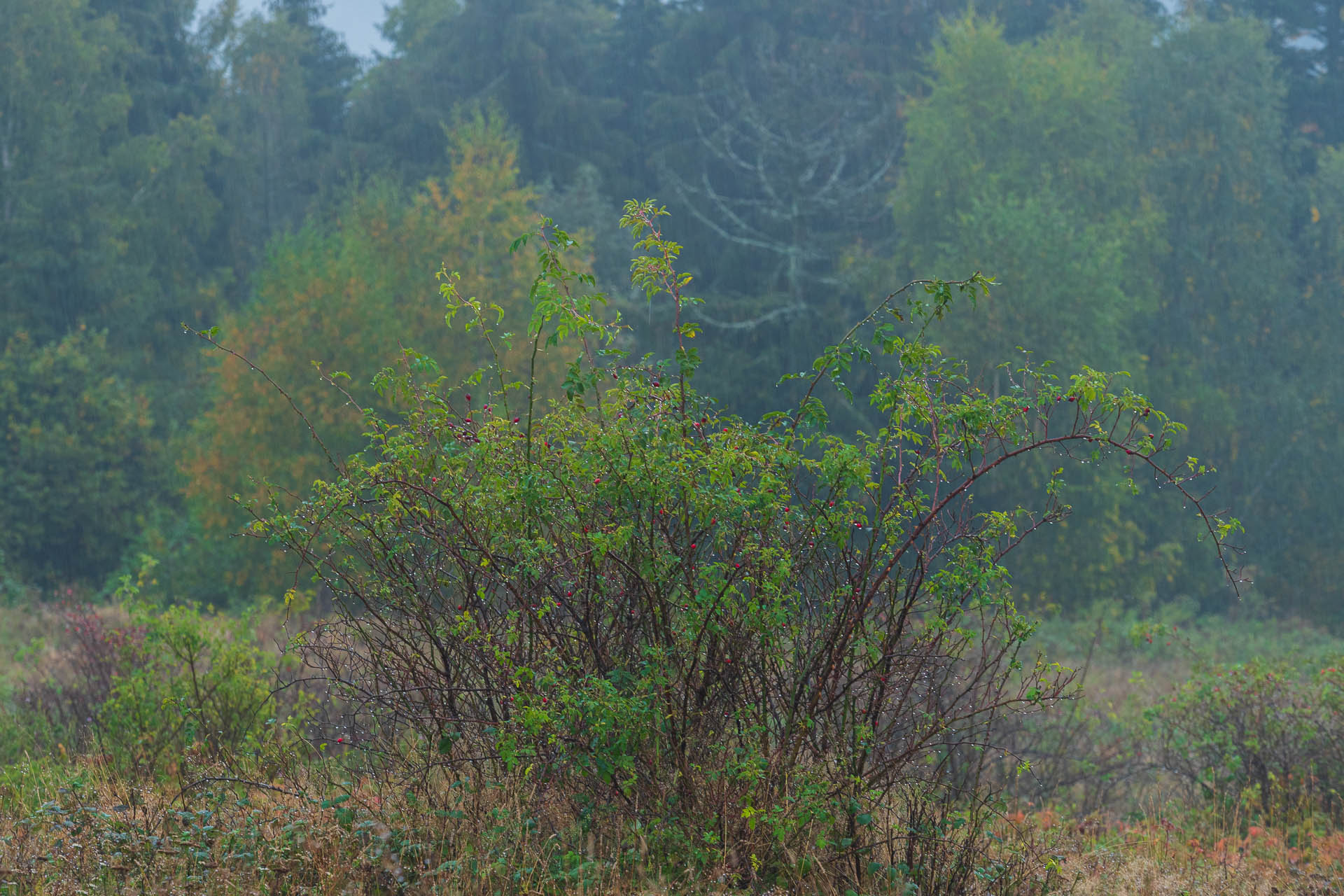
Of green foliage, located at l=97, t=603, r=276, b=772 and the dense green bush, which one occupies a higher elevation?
the dense green bush

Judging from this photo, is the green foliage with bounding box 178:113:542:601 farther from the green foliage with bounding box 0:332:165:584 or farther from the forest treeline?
the green foliage with bounding box 0:332:165:584

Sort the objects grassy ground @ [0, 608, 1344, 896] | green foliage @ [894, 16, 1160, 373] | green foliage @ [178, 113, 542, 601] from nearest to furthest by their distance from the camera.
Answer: grassy ground @ [0, 608, 1344, 896]
green foliage @ [178, 113, 542, 601]
green foliage @ [894, 16, 1160, 373]

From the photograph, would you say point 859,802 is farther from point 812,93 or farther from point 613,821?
point 812,93

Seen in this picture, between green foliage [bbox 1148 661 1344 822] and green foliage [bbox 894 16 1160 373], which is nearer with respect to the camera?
green foliage [bbox 1148 661 1344 822]

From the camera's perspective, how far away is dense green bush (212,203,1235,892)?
15.5ft

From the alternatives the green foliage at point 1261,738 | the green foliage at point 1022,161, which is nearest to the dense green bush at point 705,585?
the green foliage at point 1261,738

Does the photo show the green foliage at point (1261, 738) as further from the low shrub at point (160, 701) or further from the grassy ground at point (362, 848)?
the low shrub at point (160, 701)

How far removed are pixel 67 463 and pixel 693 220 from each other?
1702cm

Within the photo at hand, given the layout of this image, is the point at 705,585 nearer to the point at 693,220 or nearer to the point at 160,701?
the point at 160,701

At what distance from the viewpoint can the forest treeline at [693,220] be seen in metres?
23.3

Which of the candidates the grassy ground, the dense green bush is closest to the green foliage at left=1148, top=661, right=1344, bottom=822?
the grassy ground

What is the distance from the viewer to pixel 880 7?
112 ft

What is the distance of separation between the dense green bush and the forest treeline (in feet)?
51.8

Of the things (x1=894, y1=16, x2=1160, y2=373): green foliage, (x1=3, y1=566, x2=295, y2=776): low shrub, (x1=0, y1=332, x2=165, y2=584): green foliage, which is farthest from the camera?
(x1=894, y1=16, x2=1160, y2=373): green foliage
